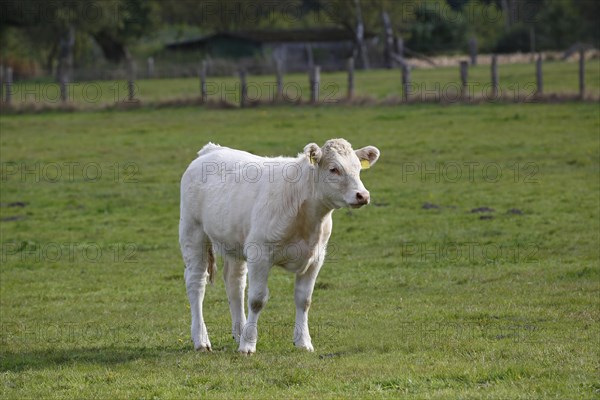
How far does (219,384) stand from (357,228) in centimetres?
1156

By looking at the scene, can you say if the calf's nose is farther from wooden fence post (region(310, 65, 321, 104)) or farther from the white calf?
wooden fence post (region(310, 65, 321, 104))

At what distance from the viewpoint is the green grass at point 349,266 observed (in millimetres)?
9328

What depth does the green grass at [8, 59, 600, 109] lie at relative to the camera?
122 feet

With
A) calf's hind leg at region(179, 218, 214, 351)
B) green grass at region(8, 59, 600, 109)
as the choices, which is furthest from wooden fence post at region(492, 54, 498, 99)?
calf's hind leg at region(179, 218, 214, 351)

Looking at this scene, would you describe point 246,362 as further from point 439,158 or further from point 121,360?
point 439,158

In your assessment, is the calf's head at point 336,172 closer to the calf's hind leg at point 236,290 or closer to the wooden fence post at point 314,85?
the calf's hind leg at point 236,290

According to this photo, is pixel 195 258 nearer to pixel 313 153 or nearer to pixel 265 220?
pixel 265 220

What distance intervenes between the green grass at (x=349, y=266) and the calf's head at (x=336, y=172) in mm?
1671

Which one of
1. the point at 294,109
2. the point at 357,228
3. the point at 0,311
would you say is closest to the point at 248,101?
the point at 294,109

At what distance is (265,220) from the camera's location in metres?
10.5

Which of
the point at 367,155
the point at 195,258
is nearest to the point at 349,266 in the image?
the point at 195,258

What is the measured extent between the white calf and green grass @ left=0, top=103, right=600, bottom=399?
58 cm

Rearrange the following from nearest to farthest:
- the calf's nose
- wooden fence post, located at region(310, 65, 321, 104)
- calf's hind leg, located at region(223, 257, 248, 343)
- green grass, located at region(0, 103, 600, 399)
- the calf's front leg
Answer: green grass, located at region(0, 103, 600, 399), the calf's nose, the calf's front leg, calf's hind leg, located at region(223, 257, 248, 343), wooden fence post, located at region(310, 65, 321, 104)

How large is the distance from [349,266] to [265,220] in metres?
6.76
